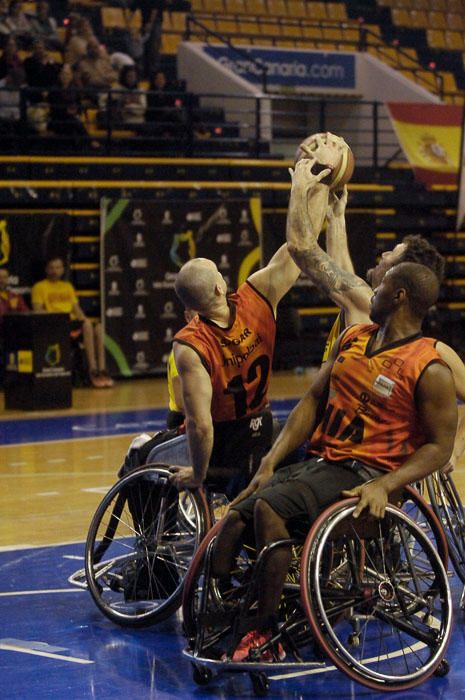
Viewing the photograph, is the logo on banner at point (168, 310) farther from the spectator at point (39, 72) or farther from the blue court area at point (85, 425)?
the blue court area at point (85, 425)

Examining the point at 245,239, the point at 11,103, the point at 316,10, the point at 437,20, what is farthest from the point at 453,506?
the point at 437,20

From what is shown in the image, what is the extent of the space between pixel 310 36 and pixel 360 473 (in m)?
18.1

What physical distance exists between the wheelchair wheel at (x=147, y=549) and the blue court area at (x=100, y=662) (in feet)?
0.37

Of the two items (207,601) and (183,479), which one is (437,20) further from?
(207,601)

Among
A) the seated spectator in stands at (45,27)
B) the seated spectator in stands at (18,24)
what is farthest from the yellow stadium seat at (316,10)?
the seated spectator in stands at (18,24)

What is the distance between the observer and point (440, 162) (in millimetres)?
18547

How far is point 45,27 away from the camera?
18.1 metres

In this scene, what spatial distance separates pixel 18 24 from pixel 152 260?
3.75 meters

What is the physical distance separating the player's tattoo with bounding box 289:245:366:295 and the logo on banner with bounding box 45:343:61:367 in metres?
8.54

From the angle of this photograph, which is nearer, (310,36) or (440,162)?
(440,162)

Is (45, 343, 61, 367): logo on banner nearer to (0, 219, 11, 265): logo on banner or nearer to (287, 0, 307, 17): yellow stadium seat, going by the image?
(0, 219, 11, 265): logo on banner

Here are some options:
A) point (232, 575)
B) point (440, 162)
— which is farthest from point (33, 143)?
point (232, 575)

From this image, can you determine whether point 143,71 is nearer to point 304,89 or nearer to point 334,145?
point 304,89

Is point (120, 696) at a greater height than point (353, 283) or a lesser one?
lesser
